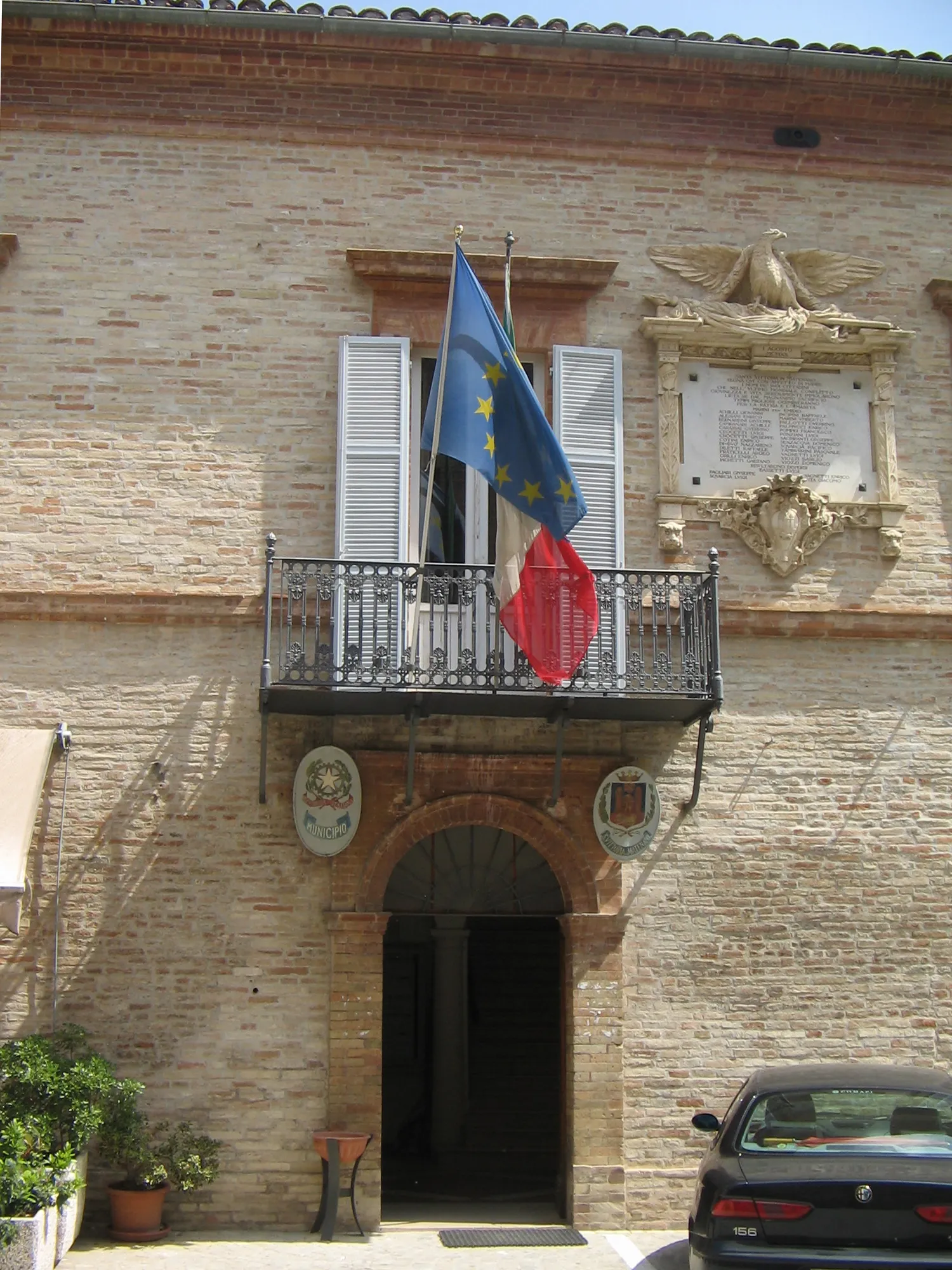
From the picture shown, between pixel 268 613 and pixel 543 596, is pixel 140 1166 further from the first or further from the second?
pixel 543 596

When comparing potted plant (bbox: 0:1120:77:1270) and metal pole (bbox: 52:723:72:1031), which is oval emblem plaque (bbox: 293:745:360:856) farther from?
potted plant (bbox: 0:1120:77:1270)

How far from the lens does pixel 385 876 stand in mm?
10672

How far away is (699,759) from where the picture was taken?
10922 millimetres

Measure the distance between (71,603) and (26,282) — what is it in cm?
263

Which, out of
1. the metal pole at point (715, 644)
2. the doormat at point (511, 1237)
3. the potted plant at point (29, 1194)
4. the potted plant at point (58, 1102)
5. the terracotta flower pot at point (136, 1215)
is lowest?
the doormat at point (511, 1237)

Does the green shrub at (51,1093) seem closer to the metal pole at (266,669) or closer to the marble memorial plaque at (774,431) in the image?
the metal pole at (266,669)

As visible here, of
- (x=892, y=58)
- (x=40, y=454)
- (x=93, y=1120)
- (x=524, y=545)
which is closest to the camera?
(x=93, y=1120)

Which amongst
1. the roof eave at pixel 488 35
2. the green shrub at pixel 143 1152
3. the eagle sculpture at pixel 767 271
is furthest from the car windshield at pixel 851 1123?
the roof eave at pixel 488 35

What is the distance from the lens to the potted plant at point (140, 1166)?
31.7ft


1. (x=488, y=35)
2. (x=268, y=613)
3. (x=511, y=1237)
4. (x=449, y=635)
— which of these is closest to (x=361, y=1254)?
(x=511, y=1237)

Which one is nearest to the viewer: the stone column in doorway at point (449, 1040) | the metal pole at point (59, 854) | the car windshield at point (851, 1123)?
the car windshield at point (851, 1123)

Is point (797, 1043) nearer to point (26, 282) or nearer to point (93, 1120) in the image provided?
point (93, 1120)

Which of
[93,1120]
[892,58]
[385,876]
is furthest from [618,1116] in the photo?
[892,58]

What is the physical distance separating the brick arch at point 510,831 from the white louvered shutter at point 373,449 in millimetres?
1921
